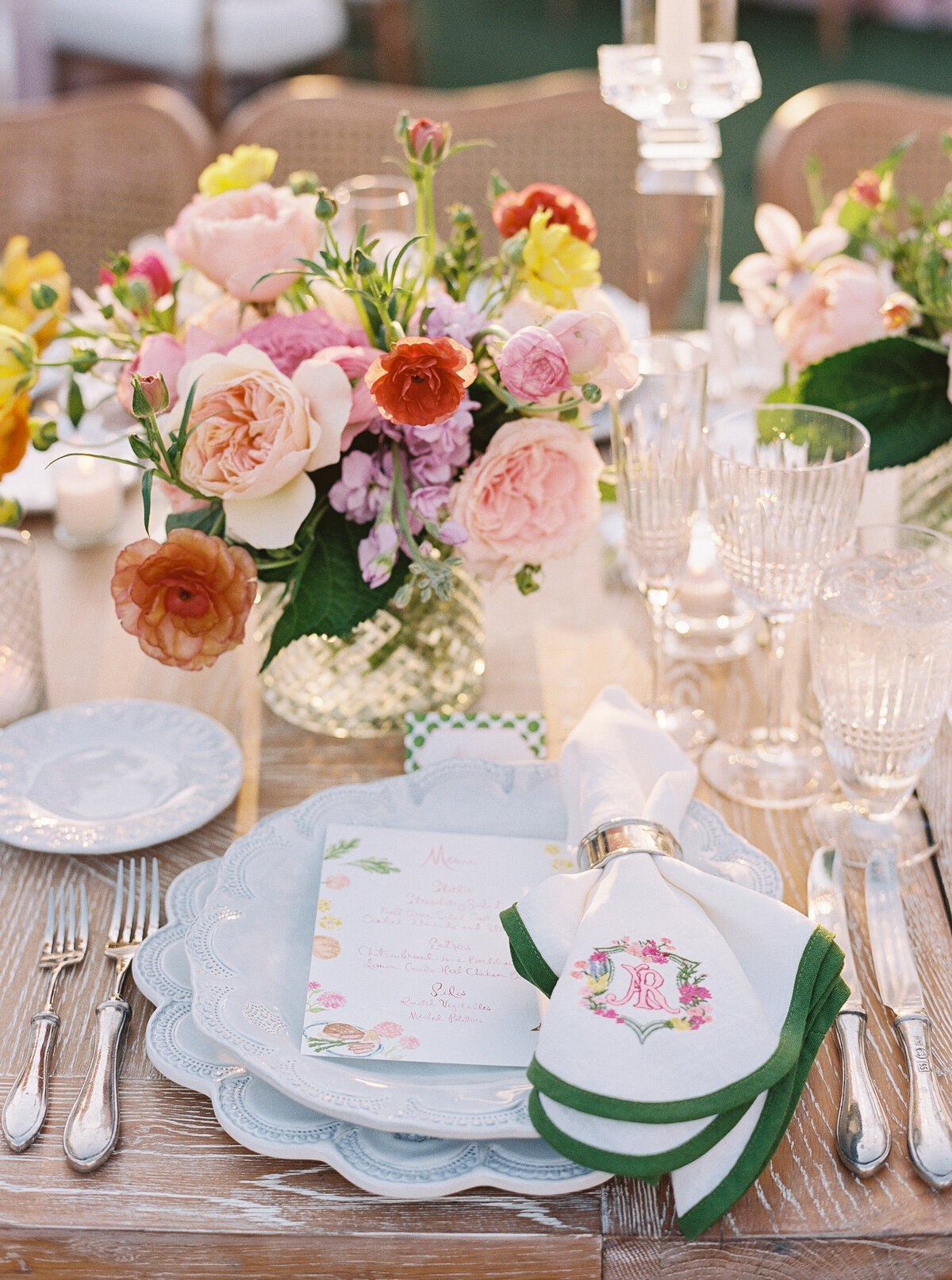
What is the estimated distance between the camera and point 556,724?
100 centimetres

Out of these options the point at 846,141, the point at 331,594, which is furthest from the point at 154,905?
the point at 846,141

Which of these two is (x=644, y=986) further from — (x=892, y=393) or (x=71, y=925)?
(x=892, y=393)

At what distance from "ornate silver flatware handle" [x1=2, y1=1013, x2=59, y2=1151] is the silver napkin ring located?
0.31 m

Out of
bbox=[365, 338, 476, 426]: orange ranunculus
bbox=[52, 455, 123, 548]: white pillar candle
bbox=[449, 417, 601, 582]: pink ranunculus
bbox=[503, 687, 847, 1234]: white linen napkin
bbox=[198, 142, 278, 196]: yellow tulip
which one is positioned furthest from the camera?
bbox=[52, 455, 123, 548]: white pillar candle

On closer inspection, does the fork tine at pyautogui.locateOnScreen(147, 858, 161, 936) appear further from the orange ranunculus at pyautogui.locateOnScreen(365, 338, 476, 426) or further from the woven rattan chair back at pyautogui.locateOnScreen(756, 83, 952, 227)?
the woven rattan chair back at pyautogui.locateOnScreen(756, 83, 952, 227)

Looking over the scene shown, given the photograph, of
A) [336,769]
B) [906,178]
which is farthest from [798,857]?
[906,178]

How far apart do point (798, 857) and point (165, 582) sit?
17.0 inches

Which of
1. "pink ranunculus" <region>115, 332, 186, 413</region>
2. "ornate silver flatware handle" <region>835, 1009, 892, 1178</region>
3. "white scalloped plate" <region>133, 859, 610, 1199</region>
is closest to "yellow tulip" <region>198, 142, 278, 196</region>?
"pink ranunculus" <region>115, 332, 186, 413</region>

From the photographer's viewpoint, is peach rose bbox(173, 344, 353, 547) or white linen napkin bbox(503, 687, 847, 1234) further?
peach rose bbox(173, 344, 353, 547)

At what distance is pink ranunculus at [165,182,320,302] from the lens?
0.86 meters

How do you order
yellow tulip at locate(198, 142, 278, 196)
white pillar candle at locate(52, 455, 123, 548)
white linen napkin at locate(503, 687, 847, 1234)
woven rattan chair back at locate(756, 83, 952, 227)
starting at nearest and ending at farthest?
white linen napkin at locate(503, 687, 847, 1234), yellow tulip at locate(198, 142, 278, 196), white pillar candle at locate(52, 455, 123, 548), woven rattan chair back at locate(756, 83, 952, 227)

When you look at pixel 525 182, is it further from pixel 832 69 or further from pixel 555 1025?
pixel 832 69

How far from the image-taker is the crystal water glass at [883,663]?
0.78m

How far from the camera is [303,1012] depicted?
0.72m
